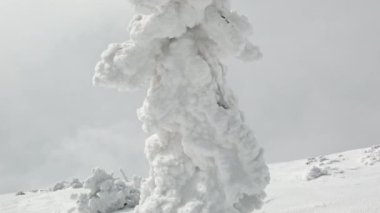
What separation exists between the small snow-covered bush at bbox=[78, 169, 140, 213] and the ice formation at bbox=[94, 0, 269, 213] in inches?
368

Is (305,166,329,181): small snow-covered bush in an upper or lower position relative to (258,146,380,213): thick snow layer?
upper

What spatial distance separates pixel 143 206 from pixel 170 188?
0.49 metres

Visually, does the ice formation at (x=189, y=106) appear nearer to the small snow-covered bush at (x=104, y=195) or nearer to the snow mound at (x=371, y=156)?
the small snow-covered bush at (x=104, y=195)

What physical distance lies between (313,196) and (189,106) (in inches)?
402

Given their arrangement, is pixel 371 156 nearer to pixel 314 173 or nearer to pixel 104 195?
pixel 314 173

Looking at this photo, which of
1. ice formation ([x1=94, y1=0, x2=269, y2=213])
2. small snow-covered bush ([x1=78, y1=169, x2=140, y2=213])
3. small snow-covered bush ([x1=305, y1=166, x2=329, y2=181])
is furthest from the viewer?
small snow-covered bush ([x1=305, y1=166, x2=329, y2=181])

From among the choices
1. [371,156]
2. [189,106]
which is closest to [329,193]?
[189,106]

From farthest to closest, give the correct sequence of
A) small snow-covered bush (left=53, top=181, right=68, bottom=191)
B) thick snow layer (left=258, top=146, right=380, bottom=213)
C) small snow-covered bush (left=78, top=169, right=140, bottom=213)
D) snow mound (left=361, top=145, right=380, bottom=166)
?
snow mound (left=361, top=145, right=380, bottom=166)
small snow-covered bush (left=53, top=181, right=68, bottom=191)
small snow-covered bush (left=78, top=169, right=140, bottom=213)
thick snow layer (left=258, top=146, right=380, bottom=213)

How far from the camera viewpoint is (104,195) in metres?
15.7

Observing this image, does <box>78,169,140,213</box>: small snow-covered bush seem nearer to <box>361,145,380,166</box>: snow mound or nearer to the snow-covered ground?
the snow-covered ground

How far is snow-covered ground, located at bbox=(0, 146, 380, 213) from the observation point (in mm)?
13086

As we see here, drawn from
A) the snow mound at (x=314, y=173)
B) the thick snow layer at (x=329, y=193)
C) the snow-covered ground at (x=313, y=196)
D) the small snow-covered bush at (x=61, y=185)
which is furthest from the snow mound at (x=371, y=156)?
the small snow-covered bush at (x=61, y=185)

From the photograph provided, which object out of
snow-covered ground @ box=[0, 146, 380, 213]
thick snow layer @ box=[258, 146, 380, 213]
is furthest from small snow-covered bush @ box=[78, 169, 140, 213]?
thick snow layer @ box=[258, 146, 380, 213]

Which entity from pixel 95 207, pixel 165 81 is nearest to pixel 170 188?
pixel 165 81
